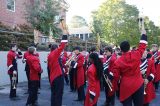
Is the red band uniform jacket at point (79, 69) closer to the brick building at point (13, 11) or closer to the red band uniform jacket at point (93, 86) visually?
the red band uniform jacket at point (93, 86)

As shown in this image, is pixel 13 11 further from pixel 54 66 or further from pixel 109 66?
pixel 54 66

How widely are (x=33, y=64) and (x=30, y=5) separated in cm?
1858

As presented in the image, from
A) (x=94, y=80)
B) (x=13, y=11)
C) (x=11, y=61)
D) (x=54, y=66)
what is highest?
(x=13, y=11)

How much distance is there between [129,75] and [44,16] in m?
20.7

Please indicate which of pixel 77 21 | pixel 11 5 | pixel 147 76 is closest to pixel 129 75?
pixel 147 76

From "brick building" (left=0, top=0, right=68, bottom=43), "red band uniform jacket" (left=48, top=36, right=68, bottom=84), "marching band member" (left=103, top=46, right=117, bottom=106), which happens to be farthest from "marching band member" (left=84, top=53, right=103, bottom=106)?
"brick building" (left=0, top=0, right=68, bottom=43)

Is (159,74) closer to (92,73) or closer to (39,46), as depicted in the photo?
(92,73)

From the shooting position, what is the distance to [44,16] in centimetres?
2733

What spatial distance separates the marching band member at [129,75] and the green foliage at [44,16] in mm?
20133

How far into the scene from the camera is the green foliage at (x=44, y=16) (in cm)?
2733

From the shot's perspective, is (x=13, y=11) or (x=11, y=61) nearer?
(x=11, y=61)

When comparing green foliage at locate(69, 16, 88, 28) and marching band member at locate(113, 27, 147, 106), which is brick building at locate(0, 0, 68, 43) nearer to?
marching band member at locate(113, 27, 147, 106)

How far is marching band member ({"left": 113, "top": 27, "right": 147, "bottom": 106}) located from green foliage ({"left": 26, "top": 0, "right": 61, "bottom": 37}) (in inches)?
793

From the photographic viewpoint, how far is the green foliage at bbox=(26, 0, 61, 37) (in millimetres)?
27328
